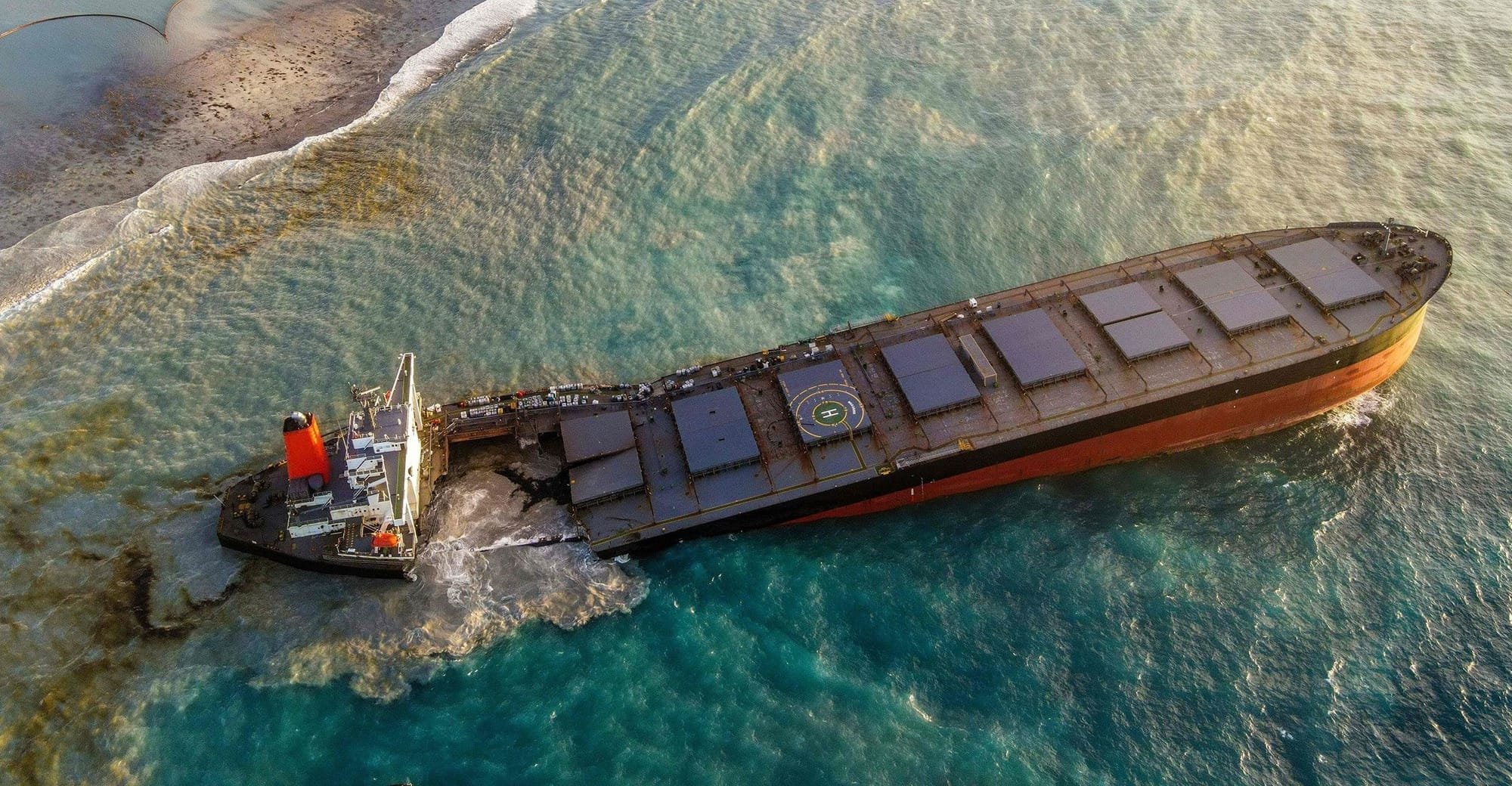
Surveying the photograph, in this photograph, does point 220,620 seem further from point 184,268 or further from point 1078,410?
point 1078,410

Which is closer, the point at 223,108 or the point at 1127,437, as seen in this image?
the point at 1127,437

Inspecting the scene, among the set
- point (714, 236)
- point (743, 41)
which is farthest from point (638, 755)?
point (743, 41)

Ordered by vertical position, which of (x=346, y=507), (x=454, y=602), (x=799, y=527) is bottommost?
(x=799, y=527)

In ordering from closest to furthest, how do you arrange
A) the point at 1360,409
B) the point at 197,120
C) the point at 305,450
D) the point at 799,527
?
1. the point at 305,450
2. the point at 799,527
3. the point at 1360,409
4. the point at 197,120

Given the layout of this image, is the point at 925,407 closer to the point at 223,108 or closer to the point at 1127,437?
the point at 1127,437

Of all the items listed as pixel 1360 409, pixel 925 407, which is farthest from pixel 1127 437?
pixel 1360 409

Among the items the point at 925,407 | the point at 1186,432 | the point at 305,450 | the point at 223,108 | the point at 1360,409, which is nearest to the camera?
the point at 305,450

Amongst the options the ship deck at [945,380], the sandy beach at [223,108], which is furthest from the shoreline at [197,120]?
the ship deck at [945,380]

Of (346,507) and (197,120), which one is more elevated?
(197,120)
